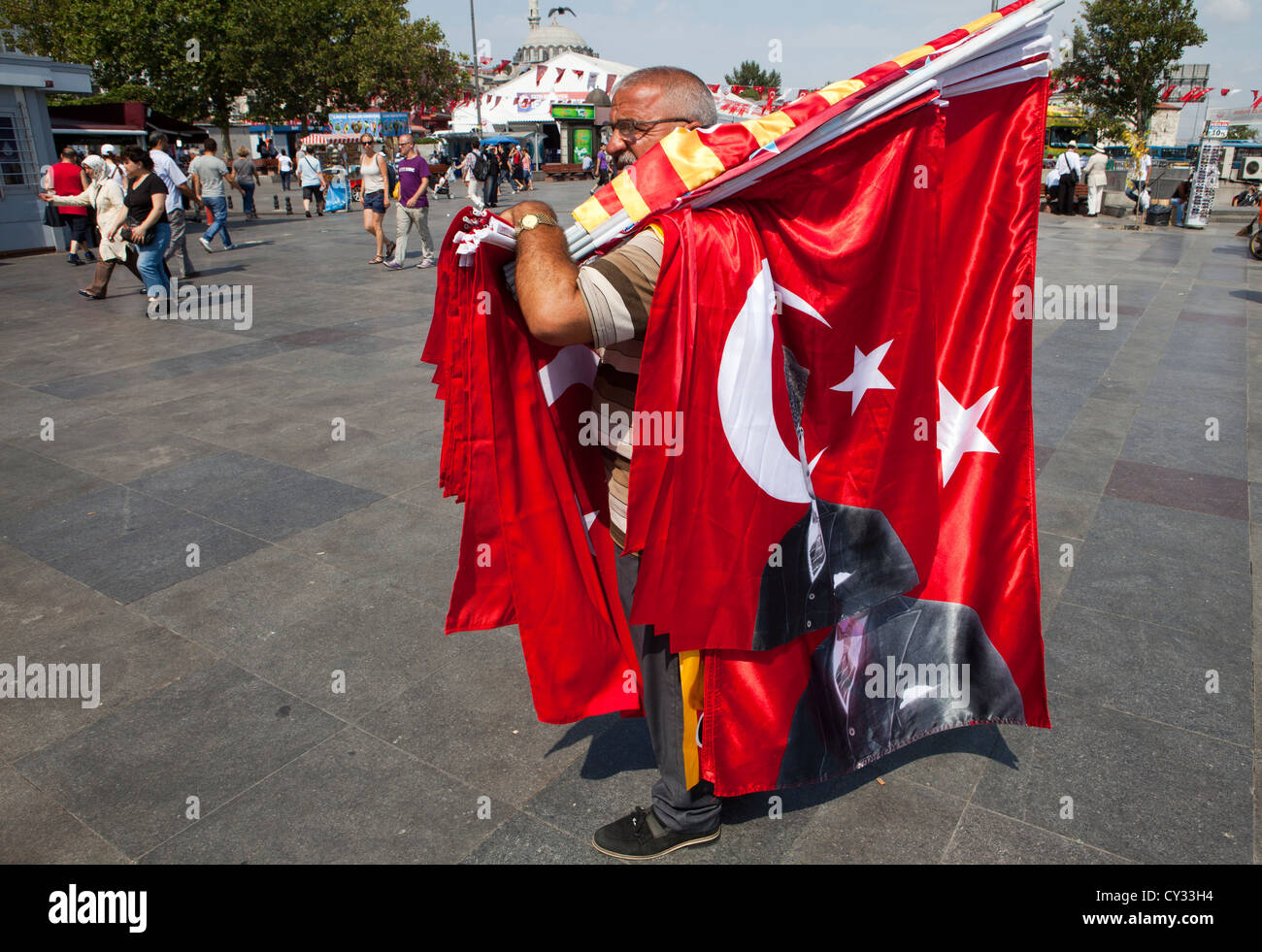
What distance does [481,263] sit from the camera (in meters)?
2.15

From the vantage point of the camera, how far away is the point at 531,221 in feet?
6.82

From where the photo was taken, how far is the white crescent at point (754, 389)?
6.80ft

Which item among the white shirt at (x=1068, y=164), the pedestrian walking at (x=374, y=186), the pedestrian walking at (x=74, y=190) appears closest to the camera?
the pedestrian walking at (x=374, y=186)

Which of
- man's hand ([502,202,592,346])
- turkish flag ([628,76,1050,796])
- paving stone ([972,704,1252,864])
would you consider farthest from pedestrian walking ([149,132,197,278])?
paving stone ([972,704,1252,864])

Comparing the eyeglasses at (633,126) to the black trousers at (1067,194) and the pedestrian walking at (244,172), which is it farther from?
the black trousers at (1067,194)

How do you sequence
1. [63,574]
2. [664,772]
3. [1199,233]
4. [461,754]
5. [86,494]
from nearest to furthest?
[664,772]
[461,754]
[63,574]
[86,494]
[1199,233]

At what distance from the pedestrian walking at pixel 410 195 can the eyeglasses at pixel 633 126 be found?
412 inches

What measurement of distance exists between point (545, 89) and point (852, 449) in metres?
40.2

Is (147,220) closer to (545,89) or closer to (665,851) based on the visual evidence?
(665,851)

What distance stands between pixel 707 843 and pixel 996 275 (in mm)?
1893

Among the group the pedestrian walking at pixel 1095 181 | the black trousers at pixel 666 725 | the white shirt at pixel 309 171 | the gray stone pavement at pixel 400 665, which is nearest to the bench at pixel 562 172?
the white shirt at pixel 309 171

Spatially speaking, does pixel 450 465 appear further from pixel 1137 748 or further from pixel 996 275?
pixel 1137 748

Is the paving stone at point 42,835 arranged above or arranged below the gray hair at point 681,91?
below
